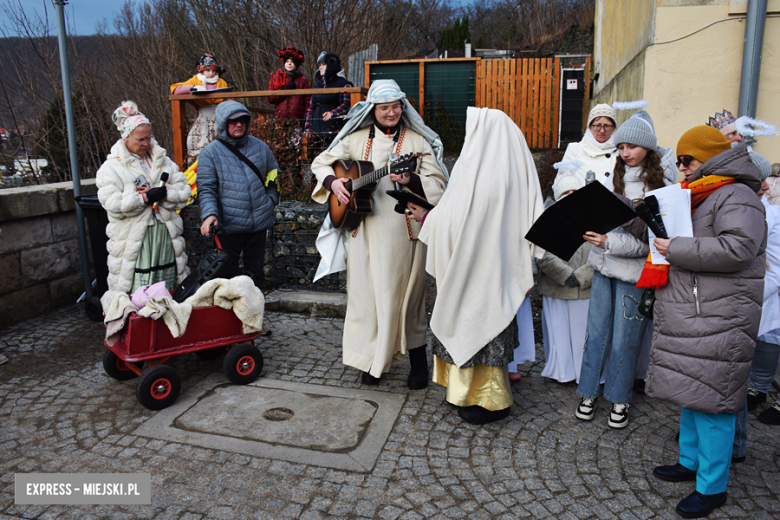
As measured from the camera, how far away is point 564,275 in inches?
149

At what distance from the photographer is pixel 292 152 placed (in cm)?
721

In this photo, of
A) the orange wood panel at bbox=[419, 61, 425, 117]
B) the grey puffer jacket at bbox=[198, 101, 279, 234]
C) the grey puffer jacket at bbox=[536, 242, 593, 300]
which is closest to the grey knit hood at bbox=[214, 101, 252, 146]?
the grey puffer jacket at bbox=[198, 101, 279, 234]

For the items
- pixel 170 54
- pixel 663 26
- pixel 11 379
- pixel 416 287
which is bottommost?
pixel 11 379

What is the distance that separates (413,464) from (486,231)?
133cm

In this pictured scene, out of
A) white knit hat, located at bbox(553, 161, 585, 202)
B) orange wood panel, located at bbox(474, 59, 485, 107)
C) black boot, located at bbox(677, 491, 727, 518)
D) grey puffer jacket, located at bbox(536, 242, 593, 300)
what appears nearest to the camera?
black boot, located at bbox(677, 491, 727, 518)

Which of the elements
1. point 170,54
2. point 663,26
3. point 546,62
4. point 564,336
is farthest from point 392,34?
point 564,336

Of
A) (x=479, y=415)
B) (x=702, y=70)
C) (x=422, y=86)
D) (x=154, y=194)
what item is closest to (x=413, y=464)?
(x=479, y=415)

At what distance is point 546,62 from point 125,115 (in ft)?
34.6

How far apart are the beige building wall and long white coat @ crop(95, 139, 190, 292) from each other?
4298 mm

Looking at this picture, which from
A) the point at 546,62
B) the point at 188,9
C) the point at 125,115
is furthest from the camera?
the point at 188,9

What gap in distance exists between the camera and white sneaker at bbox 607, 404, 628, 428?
3412 millimetres

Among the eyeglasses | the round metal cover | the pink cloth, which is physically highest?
the eyeglasses

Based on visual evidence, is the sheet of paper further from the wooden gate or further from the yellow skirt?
the wooden gate

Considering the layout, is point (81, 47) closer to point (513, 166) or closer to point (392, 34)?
point (392, 34)
